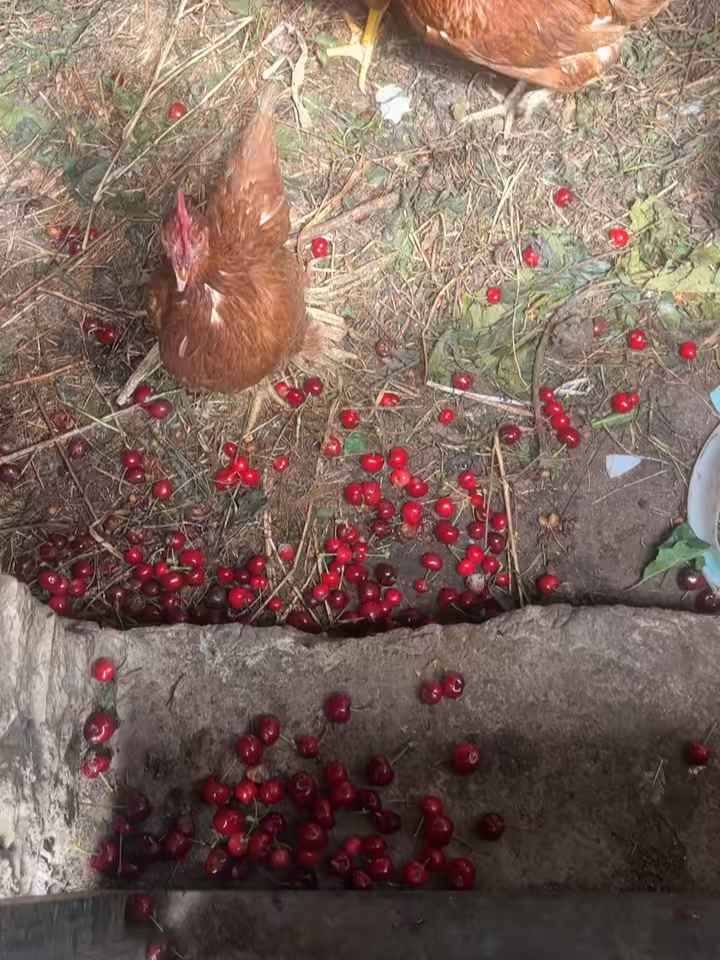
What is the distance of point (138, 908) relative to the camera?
1901mm

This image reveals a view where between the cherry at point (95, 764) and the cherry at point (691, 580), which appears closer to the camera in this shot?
the cherry at point (95, 764)

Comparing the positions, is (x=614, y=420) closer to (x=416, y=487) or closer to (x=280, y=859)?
(x=416, y=487)

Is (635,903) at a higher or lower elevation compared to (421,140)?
lower

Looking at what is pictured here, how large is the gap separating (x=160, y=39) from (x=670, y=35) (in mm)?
2002

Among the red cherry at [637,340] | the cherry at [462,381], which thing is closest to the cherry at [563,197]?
the red cherry at [637,340]

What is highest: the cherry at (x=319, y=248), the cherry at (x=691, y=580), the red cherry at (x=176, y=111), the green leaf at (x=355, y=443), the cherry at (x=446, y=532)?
the red cherry at (x=176, y=111)

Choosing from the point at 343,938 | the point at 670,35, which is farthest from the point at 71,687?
the point at 670,35

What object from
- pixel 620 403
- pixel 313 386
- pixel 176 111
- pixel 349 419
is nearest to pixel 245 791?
pixel 349 419

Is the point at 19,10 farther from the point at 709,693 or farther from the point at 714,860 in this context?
the point at 714,860

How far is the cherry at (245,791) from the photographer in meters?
2.04

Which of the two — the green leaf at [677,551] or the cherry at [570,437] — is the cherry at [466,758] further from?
the cherry at [570,437]

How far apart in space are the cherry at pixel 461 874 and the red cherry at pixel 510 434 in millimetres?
1402

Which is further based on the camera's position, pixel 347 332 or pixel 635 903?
pixel 347 332

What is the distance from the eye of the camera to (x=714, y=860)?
6.31ft
